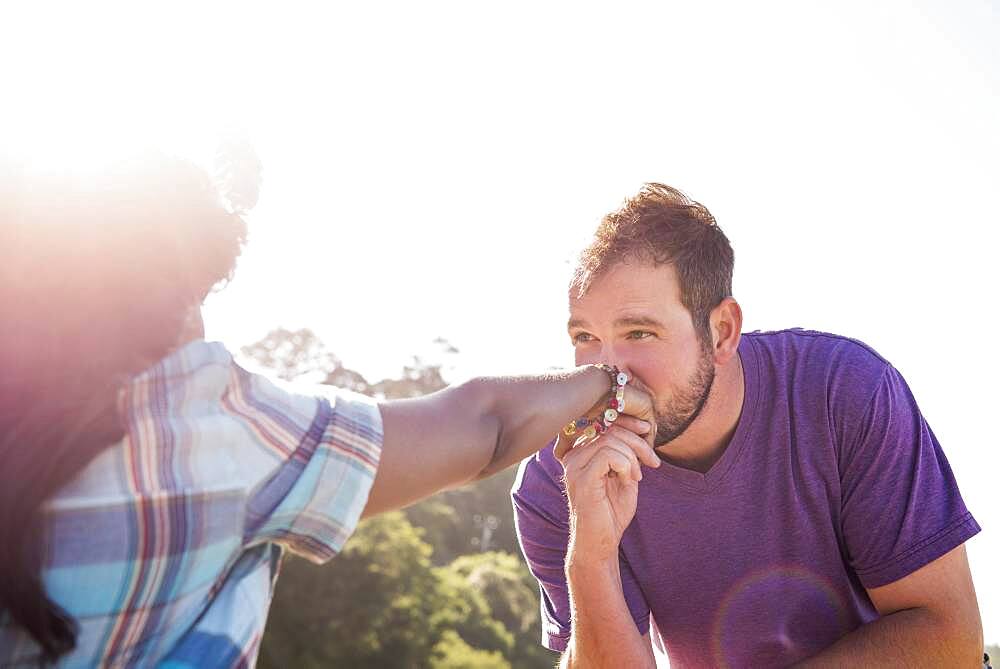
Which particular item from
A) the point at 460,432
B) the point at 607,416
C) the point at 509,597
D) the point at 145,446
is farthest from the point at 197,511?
the point at 509,597

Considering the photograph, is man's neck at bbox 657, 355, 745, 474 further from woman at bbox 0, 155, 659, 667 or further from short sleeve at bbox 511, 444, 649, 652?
woman at bbox 0, 155, 659, 667

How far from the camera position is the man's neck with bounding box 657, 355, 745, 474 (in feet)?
12.2

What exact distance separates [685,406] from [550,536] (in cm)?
83

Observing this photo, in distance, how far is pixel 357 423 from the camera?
5.78 ft

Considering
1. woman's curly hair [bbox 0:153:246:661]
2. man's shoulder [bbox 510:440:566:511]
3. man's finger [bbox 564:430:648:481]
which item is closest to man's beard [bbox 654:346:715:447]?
man's finger [bbox 564:430:648:481]

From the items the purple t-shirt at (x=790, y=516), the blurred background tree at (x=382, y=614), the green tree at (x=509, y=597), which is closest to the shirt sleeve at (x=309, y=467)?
the purple t-shirt at (x=790, y=516)

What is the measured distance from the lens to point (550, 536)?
3.87 m

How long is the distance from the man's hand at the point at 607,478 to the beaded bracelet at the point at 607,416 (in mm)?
31

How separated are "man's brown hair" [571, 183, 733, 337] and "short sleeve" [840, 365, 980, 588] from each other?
78 centimetres

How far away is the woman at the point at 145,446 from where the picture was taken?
4.77 ft

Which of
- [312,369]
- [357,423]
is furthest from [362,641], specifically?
[312,369]

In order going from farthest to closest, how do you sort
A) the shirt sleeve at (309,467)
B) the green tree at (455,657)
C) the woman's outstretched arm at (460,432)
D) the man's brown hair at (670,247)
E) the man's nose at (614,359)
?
the green tree at (455,657) < the man's brown hair at (670,247) < the man's nose at (614,359) < the woman's outstretched arm at (460,432) < the shirt sleeve at (309,467)

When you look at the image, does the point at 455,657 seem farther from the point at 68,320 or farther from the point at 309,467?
the point at 68,320

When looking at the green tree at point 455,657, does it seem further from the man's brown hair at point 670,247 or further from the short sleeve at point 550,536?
the man's brown hair at point 670,247
